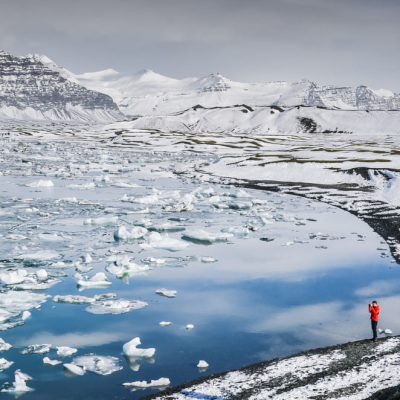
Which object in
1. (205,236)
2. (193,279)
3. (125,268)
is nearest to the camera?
(193,279)

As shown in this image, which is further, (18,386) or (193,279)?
(193,279)

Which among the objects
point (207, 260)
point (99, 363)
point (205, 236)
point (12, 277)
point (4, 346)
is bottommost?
point (99, 363)

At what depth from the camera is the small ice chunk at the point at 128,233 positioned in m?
35.1

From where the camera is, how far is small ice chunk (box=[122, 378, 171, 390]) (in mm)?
16719

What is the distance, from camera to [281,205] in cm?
5062

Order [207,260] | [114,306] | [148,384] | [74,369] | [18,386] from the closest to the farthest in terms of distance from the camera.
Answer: [18,386], [148,384], [74,369], [114,306], [207,260]

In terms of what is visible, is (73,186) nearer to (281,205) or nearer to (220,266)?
(281,205)

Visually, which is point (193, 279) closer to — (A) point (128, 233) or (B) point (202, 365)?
(A) point (128, 233)

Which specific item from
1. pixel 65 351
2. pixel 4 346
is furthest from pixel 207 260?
pixel 4 346

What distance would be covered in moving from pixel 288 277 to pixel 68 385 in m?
14.9

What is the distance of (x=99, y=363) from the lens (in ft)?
59.7

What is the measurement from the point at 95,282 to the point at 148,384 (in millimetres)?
10055

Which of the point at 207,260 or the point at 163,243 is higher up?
the point at 163,243

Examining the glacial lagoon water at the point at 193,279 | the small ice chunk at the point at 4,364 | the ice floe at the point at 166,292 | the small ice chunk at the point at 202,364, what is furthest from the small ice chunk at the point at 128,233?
the small ice chunk at the point at 202,364
